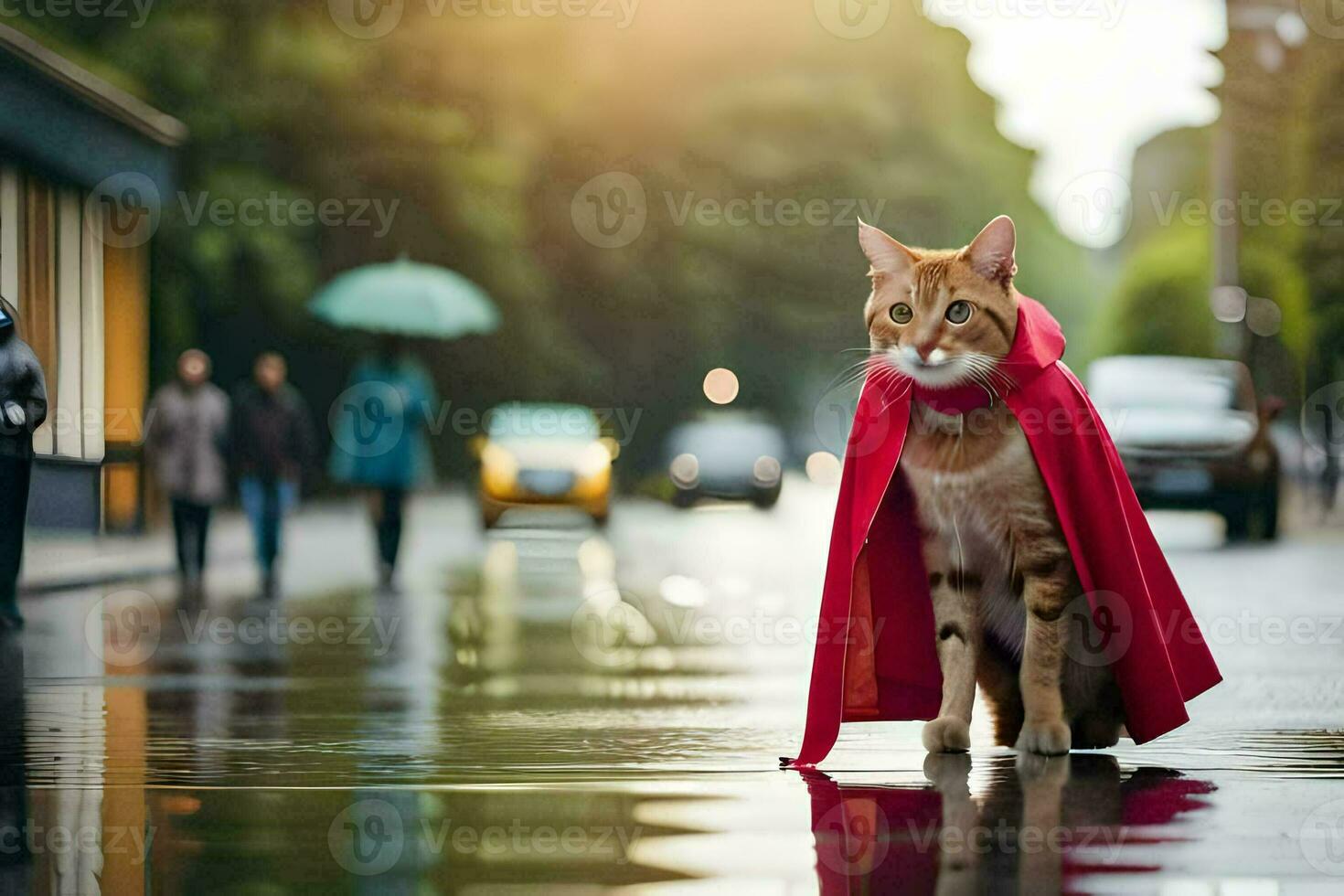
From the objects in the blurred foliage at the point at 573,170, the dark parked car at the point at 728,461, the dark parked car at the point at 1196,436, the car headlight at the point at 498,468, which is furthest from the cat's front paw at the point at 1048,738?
the dark parked car at the point at 728,461

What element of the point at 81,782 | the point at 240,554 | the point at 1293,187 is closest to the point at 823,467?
the point at 1293,187

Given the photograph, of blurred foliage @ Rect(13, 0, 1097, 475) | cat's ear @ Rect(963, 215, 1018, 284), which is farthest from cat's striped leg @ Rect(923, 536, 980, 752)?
blurred foliage @ Rect(13, 0, 1097, 475)

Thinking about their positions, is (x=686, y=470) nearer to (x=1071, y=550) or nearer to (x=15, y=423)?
(x=15, y=423)

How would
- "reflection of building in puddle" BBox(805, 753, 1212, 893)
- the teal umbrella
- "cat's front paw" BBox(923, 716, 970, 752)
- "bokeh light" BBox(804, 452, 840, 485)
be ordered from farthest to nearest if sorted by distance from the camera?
"bokeh light" BBox(804, 452, 840, 485)
the teal umbrella
"cat's front paw" BBox(923, 716, 970, 752)
"reflection of building in puddle" BBox(805, 753, 1212, 893)

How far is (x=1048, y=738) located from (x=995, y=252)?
5.22 ft

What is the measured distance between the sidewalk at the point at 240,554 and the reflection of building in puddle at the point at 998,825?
10.7 m

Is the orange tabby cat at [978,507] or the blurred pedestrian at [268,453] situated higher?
the blurred pedestrian at [268,453]

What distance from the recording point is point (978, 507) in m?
6.19

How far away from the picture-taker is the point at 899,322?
6.28 m

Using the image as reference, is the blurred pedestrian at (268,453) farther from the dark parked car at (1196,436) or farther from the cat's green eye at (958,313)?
the cat's green eye at (958,313)

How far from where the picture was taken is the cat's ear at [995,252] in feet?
20.3

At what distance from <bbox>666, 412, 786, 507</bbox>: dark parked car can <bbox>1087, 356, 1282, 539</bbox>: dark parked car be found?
10.8m

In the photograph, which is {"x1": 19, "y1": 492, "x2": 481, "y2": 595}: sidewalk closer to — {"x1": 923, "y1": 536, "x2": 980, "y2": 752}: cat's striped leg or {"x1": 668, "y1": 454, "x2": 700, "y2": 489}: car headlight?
{"x1": 668, "y1": 454, "x2": 700, "y2": 489}: car headlight

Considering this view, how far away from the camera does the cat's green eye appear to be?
621 cm
